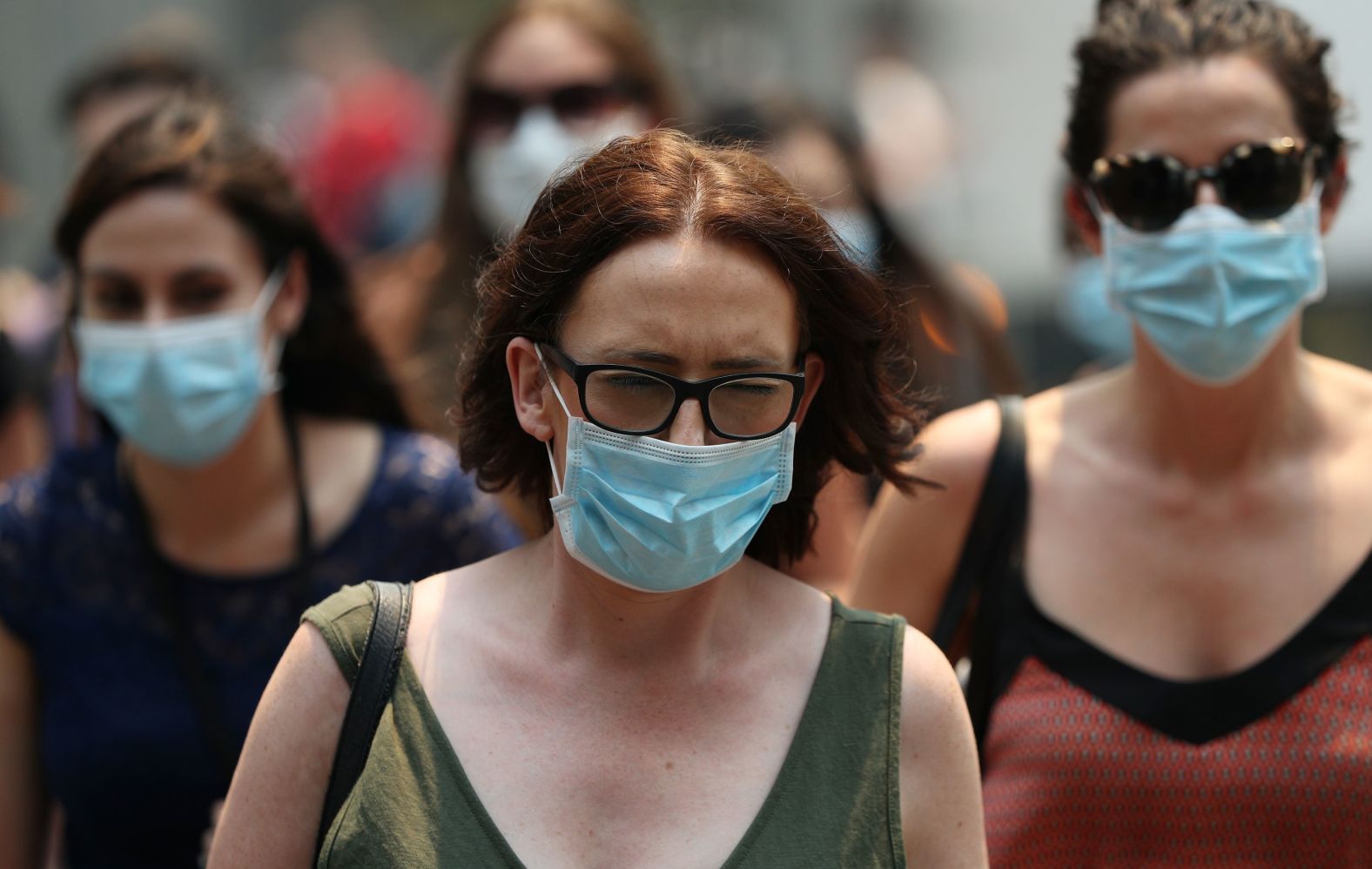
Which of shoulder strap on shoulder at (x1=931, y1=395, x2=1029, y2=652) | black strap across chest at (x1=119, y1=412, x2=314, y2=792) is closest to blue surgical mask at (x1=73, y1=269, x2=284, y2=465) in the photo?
black strap across chest at (x1=119, y1=412, x2=314, y2=792)

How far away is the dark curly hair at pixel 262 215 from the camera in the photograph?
4.16 meters

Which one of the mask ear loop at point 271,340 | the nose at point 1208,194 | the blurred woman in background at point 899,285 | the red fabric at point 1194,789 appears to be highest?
the nose at point 1208,194

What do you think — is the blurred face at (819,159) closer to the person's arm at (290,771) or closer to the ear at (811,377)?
the ear at (811,377)

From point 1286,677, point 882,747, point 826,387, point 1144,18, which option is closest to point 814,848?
point 882,747

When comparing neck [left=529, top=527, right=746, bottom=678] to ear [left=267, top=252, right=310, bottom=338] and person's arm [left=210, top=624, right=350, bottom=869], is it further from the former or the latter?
ear [left=267, top=252, right=310, bottom=338]

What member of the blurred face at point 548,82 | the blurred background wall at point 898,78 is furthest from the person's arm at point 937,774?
the blurred background wall at point 898,78

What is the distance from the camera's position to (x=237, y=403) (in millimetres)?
4137

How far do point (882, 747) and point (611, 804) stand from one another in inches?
15.7

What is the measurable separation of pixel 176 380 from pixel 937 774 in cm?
204

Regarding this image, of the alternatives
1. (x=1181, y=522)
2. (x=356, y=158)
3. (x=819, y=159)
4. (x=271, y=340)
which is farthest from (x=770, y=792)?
(x=356, y=158)

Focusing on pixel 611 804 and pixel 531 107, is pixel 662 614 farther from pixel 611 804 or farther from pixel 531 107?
pixel 531 107

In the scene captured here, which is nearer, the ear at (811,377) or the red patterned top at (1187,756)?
the ear at (811,377)

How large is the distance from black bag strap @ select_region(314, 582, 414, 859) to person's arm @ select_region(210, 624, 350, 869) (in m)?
0.01

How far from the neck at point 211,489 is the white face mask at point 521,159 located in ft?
4.26
